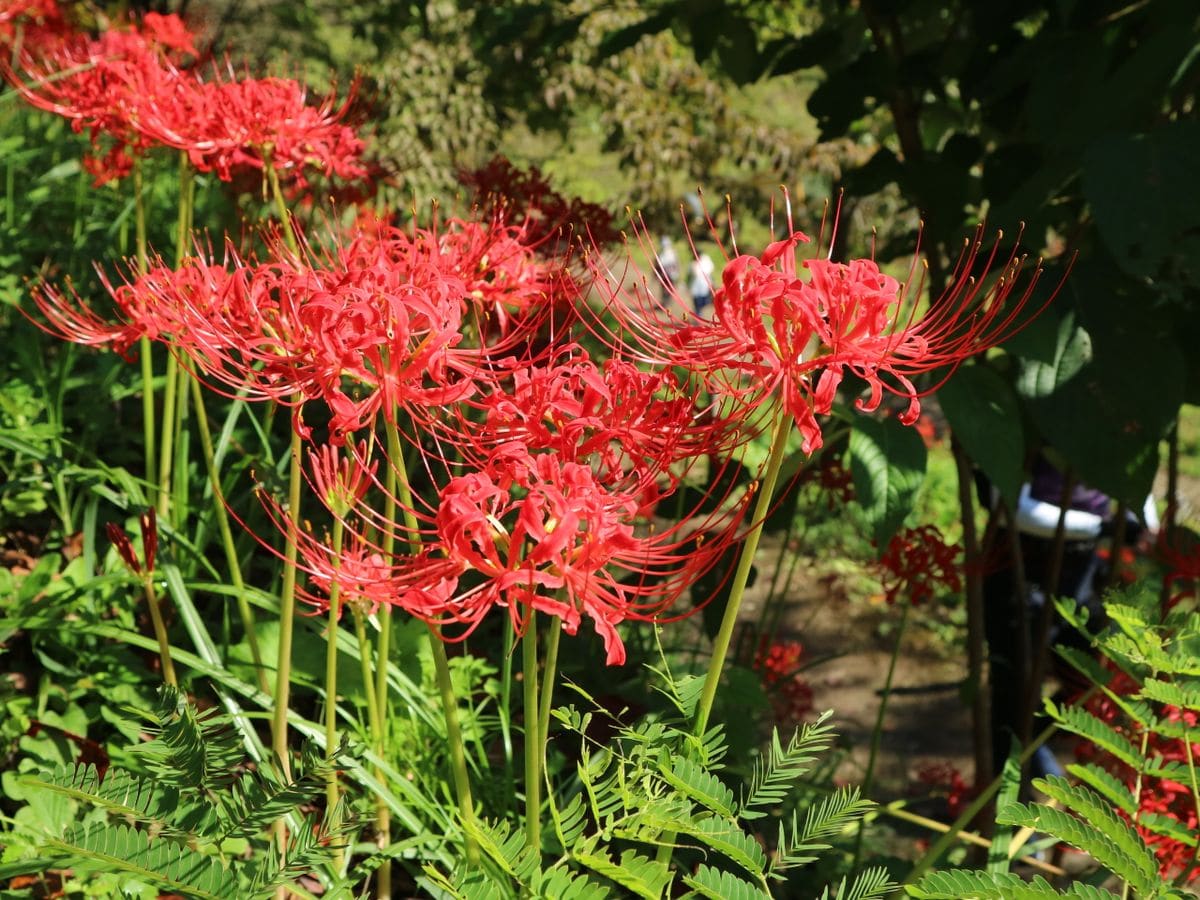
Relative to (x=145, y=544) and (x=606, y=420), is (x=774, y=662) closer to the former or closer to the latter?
(x=145, y=544)

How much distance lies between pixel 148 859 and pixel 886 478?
1.00 metres

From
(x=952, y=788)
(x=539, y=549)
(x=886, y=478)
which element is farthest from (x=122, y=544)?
(x=952, y=788)

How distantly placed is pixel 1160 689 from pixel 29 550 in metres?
2.23

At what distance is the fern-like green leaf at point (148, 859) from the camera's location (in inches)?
34.4

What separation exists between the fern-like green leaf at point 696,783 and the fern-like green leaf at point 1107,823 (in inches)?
12.0

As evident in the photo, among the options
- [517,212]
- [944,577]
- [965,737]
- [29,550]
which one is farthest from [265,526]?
[965,737]

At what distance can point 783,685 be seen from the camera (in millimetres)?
2793

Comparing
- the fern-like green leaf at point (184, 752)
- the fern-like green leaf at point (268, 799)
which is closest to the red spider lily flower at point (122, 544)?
the fern-like green leaf at point (184, 752)

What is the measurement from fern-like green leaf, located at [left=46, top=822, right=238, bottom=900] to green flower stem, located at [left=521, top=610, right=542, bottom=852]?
0.27 metres

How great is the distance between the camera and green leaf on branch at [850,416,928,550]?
146 cm

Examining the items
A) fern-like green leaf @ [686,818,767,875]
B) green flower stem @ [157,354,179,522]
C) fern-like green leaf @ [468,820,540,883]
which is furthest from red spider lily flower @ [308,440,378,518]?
green flower stem @ [157,354,179,522]

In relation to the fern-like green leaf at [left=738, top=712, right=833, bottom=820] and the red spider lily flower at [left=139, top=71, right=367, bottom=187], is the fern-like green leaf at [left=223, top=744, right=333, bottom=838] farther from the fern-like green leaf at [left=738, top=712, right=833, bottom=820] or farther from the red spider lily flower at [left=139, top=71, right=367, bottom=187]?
the red spider lily flower at [left=139, top=71, right=367, bottom=187]

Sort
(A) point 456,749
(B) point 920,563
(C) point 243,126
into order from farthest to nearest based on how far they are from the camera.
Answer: (B) point 920,563
(C) point 243,126
(A) point 456,749

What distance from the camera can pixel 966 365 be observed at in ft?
5.19
